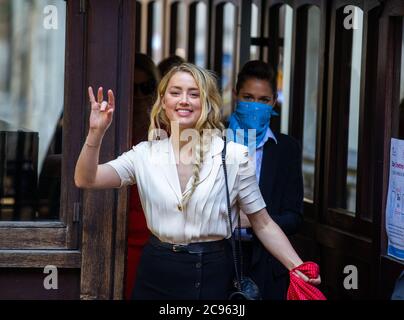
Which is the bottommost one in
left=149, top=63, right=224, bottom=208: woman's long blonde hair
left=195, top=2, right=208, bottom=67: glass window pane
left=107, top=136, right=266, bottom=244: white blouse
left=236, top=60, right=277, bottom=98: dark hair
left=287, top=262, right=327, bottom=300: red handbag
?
left=287, top=262, right=327, bottom=300: red handbag

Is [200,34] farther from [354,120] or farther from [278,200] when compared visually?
[278,200]

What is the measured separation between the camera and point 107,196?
4754 mm

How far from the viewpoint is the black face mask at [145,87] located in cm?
566

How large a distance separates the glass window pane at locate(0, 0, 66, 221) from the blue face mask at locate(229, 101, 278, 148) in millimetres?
920

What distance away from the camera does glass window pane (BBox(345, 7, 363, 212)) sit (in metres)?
6.04

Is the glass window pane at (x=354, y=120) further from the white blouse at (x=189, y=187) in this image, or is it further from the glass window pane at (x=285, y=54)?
the white blouse at (x=189, y=187)

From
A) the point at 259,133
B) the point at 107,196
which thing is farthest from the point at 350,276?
the point at 107,196

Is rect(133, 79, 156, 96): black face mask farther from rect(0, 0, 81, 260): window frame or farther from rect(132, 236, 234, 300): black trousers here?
rect(132, 236, 234, 300): black trousers

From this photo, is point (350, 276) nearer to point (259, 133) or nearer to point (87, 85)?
point (259, 133)

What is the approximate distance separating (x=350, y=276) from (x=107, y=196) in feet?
6.63

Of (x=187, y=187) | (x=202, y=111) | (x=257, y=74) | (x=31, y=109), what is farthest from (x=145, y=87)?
(x=187, y=187)

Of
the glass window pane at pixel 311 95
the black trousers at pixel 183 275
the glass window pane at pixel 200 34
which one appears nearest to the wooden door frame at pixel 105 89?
the black trousers at pixel 183 275

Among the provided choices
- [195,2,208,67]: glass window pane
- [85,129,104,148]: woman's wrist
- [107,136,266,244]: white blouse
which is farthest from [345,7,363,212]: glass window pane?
[195,2,208,67]: glass window pane

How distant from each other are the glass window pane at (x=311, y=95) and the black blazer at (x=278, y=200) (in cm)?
190
